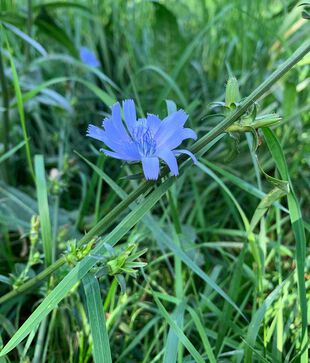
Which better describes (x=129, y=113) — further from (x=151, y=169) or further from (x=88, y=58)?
(x=88, y=58)

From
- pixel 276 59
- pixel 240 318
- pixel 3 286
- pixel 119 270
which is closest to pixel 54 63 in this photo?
pixel 276 59

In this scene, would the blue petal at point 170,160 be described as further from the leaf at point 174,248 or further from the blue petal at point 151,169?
the leaf at point 174,248

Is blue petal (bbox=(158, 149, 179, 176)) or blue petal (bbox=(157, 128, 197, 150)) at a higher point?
blue petal (bbox=(157, 128, 197, 150))

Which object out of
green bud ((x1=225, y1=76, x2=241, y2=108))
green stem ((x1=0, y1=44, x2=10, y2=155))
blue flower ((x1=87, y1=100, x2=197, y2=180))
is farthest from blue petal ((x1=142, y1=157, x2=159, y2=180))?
green stem ((x1=0, y1=44, x2=10, y2=155))

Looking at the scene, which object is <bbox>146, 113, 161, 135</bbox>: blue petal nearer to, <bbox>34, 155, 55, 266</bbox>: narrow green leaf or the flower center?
the flower center

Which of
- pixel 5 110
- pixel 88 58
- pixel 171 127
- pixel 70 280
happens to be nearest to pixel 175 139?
pixel 171 127

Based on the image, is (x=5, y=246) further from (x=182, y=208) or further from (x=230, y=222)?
(x=230, y=222)
